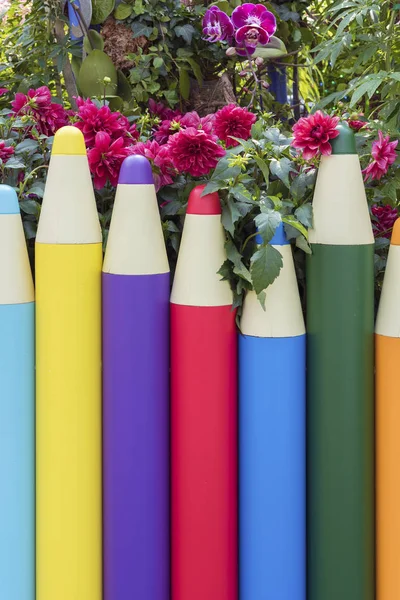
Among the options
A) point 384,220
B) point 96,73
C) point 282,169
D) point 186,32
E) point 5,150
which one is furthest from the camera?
point 186,32

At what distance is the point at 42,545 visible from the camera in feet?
4.41

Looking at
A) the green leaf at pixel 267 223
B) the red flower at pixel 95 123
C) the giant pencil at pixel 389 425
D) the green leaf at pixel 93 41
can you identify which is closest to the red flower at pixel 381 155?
the giant pencil at pixel 389 425

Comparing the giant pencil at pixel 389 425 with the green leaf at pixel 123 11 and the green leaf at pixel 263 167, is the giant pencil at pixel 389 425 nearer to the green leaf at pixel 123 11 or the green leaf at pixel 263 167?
the green leaf at pixel 263 167

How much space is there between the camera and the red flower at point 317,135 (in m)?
1.28

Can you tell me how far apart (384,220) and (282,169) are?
347mm

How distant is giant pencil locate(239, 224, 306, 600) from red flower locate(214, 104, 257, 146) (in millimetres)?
231

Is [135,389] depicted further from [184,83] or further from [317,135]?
[184,83]

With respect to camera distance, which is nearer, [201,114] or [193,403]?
[193,403]

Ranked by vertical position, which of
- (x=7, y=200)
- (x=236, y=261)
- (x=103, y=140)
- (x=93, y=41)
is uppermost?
(x=93, y=41)

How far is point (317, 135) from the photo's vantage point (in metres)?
1.28

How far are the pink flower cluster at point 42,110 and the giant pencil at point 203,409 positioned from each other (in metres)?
0.44

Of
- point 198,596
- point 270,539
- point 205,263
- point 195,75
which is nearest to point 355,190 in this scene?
point 205,263

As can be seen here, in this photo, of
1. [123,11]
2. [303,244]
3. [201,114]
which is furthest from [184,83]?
[303,244]

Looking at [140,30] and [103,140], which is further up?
[140,30]
